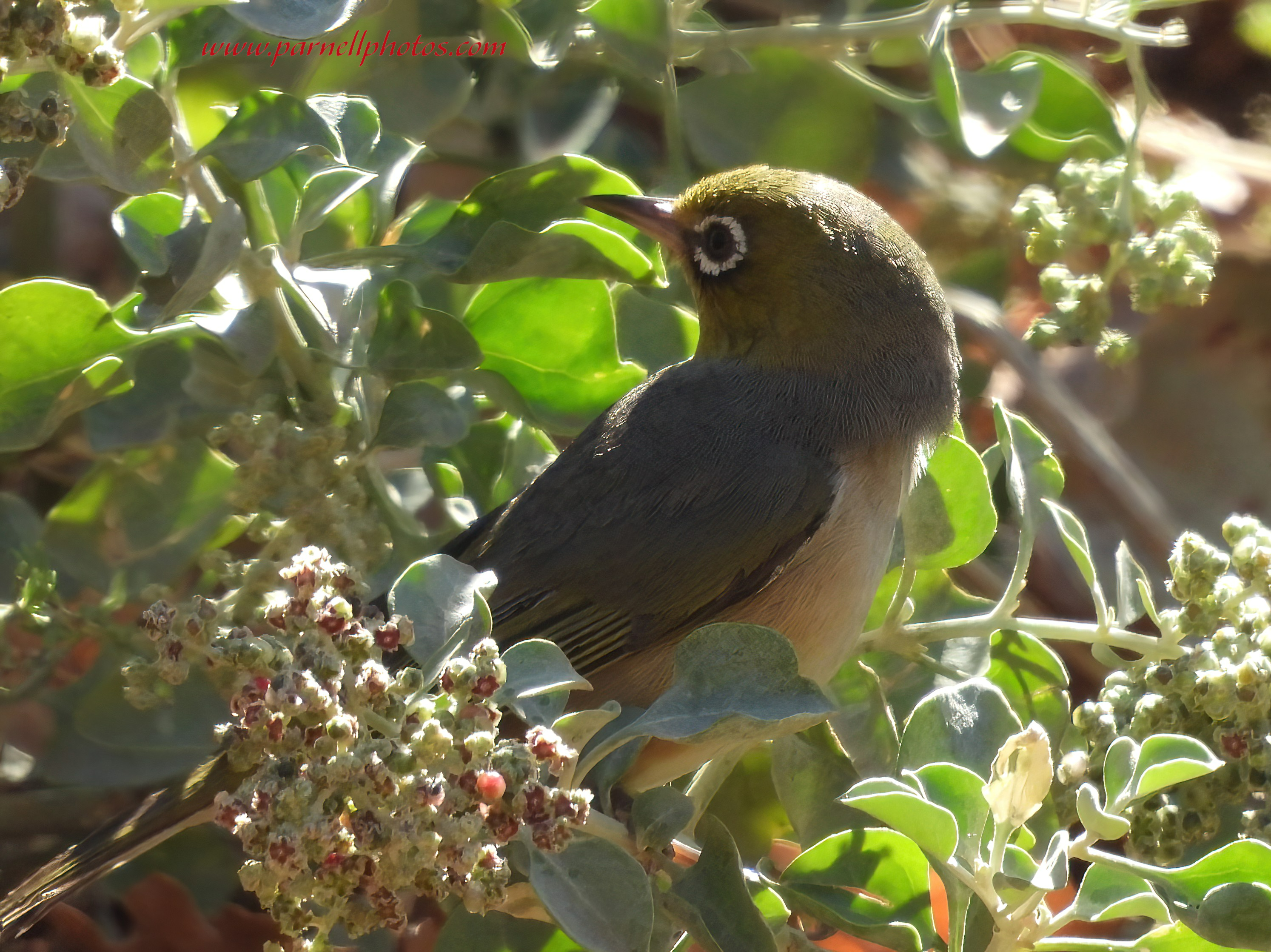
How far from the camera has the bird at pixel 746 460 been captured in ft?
9.17

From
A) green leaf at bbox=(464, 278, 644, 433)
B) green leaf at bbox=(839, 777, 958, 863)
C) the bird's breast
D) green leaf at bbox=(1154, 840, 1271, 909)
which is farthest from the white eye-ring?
green leaf at bbox=(1154, 840, 1271, 909)

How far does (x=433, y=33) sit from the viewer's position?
11.3 feet

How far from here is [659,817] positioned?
7.27ft

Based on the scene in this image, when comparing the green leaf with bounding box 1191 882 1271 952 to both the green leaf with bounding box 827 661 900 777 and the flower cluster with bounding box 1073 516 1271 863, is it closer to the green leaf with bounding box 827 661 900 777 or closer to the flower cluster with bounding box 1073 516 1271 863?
the flower cluster with bounding box 1073 516 1271 863

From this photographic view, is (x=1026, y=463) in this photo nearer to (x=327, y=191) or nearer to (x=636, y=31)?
(x=636, y=31)

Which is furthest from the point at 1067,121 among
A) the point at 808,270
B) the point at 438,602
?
the point at 438,602

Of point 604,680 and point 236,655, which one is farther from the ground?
point 236,655

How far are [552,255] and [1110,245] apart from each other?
4.50 feet

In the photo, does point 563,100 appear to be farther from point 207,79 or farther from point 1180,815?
point 1180,815

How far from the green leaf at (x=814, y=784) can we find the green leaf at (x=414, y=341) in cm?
99

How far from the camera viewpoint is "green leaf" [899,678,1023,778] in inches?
94.2

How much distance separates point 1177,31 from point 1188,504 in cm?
200

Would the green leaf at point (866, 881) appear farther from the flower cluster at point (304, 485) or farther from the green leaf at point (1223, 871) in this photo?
the flower cluster at point (304, 485)

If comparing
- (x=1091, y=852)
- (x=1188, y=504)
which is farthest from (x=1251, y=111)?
(x=1091, y=852)
